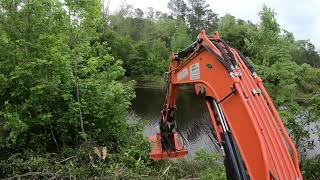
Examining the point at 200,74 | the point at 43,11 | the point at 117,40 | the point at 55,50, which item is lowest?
the point at 200,74

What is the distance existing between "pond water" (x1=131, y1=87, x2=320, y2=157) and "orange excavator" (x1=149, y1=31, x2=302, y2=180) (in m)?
4.22

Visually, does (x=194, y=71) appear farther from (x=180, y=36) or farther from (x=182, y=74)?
(x=180, y=36)

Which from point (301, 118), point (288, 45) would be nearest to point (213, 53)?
point (301, 118)

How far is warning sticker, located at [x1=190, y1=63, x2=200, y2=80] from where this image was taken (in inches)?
205

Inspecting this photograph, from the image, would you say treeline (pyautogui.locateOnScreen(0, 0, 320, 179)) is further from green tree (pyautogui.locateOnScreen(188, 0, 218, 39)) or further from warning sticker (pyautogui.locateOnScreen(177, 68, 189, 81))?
green tree (pyautogui.locateOnScreen(188, 0, 218, 39))

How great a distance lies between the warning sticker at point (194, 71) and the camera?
17.1 feet

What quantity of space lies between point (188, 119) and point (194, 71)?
13.5m

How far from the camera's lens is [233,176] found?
4117mm

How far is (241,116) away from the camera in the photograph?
4.06m

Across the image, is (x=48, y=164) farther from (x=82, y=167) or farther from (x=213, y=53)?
(x=213, y=53)

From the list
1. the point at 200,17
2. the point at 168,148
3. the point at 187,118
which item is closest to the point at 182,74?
the point at 168,148

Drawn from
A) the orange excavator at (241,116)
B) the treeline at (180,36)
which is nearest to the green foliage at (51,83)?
the orange excavator at (241,116)

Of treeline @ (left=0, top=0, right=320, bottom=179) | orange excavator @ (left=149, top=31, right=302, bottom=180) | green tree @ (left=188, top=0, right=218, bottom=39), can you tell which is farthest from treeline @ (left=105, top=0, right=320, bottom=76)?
orange excavator @ (left=149, top=31, right=302, bottom=180)

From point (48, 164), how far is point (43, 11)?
2.88 meters
